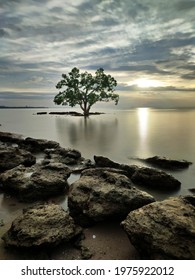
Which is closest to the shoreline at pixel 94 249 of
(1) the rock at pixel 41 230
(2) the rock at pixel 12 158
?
(1) the rock at pixel 41 230

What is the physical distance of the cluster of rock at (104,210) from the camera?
3879mm

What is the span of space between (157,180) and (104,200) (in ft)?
8.73

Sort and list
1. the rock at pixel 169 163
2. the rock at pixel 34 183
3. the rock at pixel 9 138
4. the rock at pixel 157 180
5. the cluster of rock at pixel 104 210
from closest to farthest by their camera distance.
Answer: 1. the cluster of rock at pixel 104 210
2. the rock at pixel 34 183
3. the rock at pixel 157 180
4. the rock at pixel 169 163
5. the rock at pixel 9 138

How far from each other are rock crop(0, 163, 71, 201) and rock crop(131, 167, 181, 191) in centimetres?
205

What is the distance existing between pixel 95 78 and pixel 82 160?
3991cm

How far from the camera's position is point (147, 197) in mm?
5277

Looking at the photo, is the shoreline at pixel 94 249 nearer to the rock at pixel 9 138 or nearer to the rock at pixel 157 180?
the rock at pixel 157 180

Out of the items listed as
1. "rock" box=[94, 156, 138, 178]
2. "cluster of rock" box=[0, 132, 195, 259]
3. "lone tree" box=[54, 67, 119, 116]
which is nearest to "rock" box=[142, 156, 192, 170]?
"rock" box=[94, 156, 138, 178]

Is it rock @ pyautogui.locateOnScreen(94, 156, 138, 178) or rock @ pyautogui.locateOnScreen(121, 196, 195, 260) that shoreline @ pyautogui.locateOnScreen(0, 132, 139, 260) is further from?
rock @ pyautogui.locateOnScreen(94, 156, 138, 178)

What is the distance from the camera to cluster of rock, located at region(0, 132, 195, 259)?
12.7 ft

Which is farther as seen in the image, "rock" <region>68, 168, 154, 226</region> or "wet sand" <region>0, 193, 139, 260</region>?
"rock" <region>68, 168, 154, 226</region>

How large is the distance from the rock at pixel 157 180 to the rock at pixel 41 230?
3266 mm

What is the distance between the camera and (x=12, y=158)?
29.6ft
